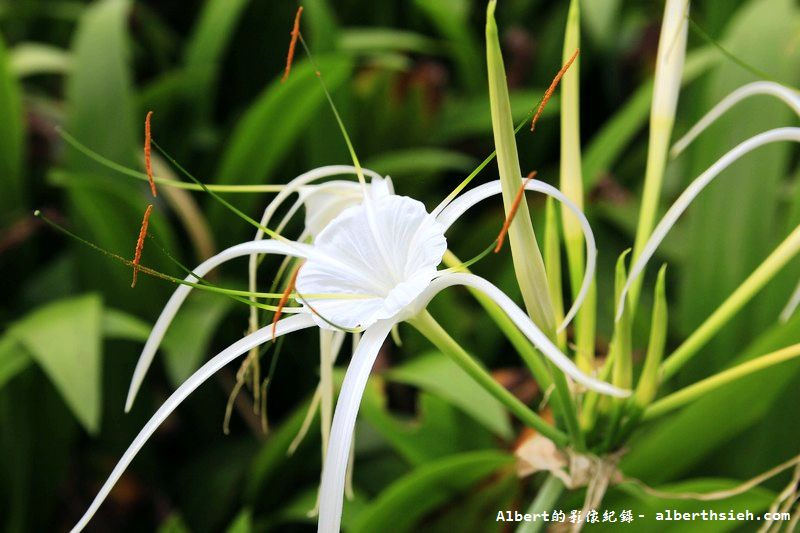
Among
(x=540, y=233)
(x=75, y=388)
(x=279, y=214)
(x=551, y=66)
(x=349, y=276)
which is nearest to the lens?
(x=349, y=276)

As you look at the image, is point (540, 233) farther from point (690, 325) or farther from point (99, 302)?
point (99, 302)

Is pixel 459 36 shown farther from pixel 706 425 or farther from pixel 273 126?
pixel 706 425

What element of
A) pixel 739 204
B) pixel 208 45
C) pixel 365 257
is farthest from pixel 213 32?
pixel 365 257

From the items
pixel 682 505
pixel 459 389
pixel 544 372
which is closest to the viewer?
pixel 544 372

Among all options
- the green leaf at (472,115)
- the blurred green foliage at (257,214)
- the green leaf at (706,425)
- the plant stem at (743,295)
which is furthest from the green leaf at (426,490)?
the green leaf at (472,115)

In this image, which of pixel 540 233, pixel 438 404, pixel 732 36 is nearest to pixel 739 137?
pixel 732 36

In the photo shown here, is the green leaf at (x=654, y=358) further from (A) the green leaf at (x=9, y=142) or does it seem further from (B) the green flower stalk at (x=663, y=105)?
(A) the green leaf at (x=9, y=142)

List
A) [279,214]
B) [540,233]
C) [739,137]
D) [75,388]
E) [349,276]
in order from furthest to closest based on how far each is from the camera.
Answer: [279,214]
[540,233]
[739,137]
[75,388]
[349,276]
